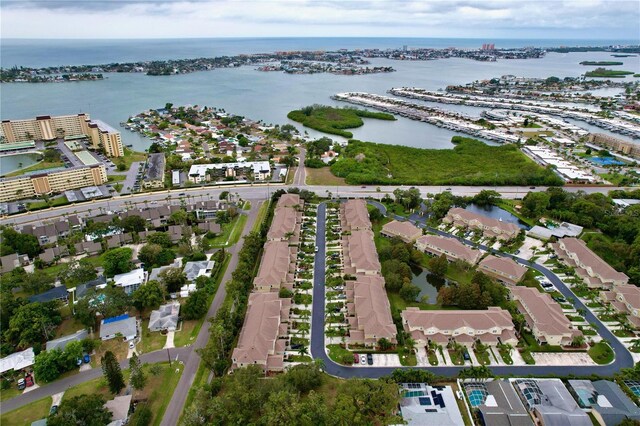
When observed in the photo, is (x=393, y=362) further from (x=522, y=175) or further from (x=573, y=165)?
(x=573, y=165)

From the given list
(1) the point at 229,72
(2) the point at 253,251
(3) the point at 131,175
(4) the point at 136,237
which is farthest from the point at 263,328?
(1) the point at 229,72

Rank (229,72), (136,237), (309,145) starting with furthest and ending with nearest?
(229,72) < (309,145) < (136,237)

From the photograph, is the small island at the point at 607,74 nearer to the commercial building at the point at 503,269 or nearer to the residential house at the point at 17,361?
the commercial building at the point at 503,269

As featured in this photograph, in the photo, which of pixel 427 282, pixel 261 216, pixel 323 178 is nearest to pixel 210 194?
pixel 261 216

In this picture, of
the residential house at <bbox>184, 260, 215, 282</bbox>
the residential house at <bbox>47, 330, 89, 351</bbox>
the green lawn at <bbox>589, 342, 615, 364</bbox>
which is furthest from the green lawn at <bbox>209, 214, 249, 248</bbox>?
the green lawn at <bbox>589, 342, 615, 364</bbox>

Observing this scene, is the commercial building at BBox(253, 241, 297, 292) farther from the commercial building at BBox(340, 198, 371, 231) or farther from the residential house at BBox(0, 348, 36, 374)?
the residential house at BBox(0, 348, 36, 374)

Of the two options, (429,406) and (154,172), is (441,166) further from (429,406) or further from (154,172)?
(429,406)

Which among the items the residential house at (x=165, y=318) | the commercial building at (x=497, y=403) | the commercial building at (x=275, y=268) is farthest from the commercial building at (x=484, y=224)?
the residential house at (x=165, y=318)
